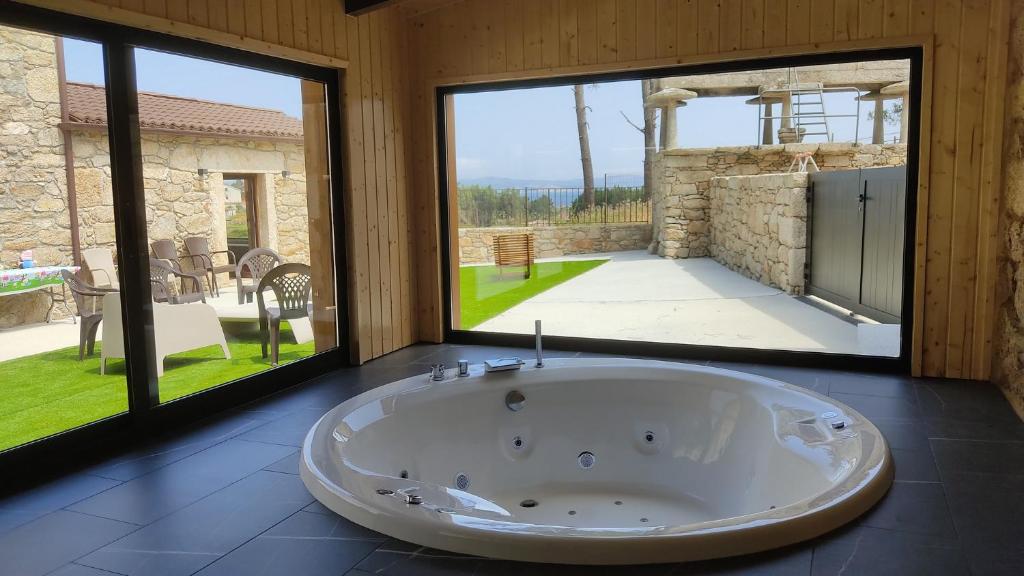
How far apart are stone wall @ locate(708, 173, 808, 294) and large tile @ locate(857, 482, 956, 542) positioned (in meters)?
4.08

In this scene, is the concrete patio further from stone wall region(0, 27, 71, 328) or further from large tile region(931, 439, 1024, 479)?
stone wall region(0, 27, 71, 328)

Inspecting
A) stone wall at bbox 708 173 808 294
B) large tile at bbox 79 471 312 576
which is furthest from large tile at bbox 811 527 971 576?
stone wall at bbox 708 173 808 294

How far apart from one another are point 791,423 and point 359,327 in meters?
2.98

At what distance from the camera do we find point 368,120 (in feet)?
17.8

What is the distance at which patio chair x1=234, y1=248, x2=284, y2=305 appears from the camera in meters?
4.48

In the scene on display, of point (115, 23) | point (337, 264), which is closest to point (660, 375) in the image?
point (337, 264)

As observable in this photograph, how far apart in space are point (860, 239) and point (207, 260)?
460 centimetres

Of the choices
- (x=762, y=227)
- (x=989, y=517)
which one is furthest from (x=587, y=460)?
(x=762, y=227)

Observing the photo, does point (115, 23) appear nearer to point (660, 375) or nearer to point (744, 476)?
point (660, 375)

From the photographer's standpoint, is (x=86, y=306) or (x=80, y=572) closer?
(x=80, y=572)

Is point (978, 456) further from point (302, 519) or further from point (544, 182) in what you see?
point (544, 182)

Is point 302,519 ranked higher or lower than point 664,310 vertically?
lower

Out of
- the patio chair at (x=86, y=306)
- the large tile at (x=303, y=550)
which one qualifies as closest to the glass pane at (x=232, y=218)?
the patio chair at (x=86, y=306)

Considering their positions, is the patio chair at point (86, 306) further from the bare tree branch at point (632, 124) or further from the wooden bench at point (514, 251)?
the bare tree branch at point (632, 124)
